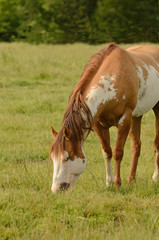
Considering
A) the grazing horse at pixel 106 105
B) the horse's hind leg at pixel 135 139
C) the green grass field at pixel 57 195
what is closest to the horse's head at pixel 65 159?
the grazing horse at pixel 106 105

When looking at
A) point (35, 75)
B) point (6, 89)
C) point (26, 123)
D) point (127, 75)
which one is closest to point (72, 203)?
point (127, 75)

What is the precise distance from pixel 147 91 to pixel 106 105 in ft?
3.01

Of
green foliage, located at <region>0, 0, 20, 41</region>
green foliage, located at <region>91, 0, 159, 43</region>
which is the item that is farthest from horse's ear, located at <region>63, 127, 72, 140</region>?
green foliage, located at <region>0, 0, 20, 41</region>

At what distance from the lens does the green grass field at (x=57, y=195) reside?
10.1 feet

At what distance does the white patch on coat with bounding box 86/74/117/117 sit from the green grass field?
766 millimetres

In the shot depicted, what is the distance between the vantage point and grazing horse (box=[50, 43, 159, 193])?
3.84 meters

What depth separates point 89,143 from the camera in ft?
22.7

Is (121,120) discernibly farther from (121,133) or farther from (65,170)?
(65,170)

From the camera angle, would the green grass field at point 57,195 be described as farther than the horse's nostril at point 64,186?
No

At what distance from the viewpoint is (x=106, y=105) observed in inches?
167

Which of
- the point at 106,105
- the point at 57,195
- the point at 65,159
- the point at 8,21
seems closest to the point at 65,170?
the point at 65,159

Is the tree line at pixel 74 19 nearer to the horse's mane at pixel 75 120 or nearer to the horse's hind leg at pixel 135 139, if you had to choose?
the horse's hind leg at pixel 135 139

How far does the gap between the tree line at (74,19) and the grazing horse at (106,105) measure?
36.7m

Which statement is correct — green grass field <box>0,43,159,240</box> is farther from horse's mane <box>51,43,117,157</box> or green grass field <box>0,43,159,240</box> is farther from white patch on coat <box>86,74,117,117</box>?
white patch on coat <box>86,74,117,117</box>
